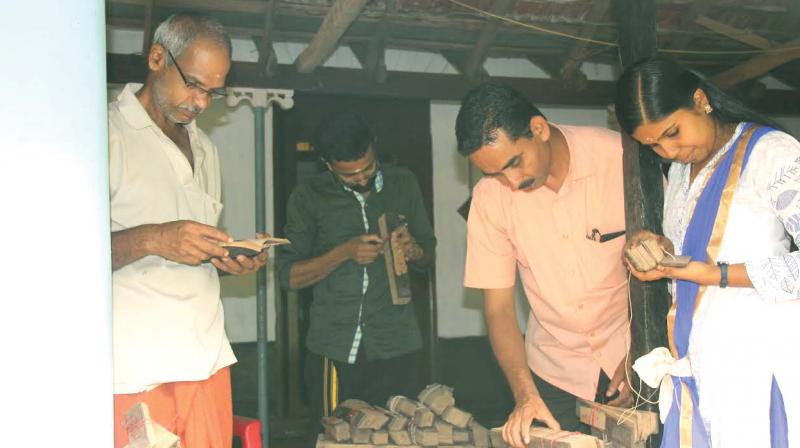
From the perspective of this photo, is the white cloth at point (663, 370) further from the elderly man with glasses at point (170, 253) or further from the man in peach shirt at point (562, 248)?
the elderly man with glasses at point (170, 253)

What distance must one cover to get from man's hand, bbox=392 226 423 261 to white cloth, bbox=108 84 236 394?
1703 millimetres

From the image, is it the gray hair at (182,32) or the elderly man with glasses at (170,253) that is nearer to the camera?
the elderly man with glasses at (170,253)

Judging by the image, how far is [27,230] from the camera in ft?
5.13

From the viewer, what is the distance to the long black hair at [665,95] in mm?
2422

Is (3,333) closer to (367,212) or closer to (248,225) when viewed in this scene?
(367,212)

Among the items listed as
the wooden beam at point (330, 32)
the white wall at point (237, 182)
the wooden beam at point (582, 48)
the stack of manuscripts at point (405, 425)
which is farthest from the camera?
the white wall at point (237, 182)

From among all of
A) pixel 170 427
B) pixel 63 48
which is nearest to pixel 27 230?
pixel 63 48

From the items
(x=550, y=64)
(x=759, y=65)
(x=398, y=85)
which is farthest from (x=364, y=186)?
(x=759, y=65)

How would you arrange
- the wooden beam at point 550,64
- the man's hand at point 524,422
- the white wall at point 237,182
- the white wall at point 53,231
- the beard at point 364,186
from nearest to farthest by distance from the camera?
the white wall at point 53,231 → the man's hand at point 524,422 → the beard at point 364,186 → the wooden beam at point 550,64 → the white wall at point 237,182

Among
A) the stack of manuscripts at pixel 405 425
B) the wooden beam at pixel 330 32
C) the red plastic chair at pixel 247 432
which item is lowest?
the stack of manuscripts at pixel 405 425

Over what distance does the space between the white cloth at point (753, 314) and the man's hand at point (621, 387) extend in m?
0.49

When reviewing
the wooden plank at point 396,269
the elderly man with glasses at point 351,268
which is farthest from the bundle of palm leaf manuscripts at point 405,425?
the wooden plank at point 396,269

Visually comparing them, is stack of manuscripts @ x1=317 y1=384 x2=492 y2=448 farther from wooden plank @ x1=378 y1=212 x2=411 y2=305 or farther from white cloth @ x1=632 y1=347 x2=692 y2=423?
white cloth @ x1=632 y1=347 x2=692 y2=423

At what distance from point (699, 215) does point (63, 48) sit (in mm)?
1758
